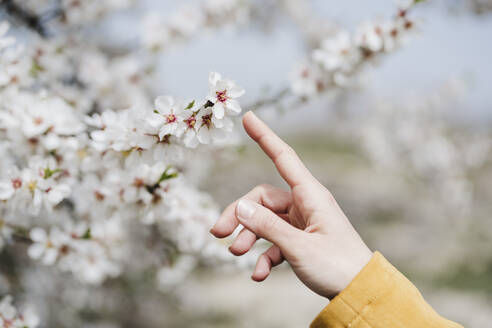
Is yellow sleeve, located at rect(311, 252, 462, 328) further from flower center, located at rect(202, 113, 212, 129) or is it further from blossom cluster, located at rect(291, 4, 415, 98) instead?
blossom cluster, located at rect(291, 4, 415, 98)

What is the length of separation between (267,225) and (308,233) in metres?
0.10

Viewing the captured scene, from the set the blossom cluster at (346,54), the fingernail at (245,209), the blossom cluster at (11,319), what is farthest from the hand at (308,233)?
the blossom cluster at (346,54)

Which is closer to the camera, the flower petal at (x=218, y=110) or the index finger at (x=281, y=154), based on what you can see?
the flower petal at (x=218, y=110)

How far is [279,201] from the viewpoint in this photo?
1.23 m

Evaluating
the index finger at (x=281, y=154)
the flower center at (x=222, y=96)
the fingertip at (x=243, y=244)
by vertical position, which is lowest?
the fingertip at (x=243, y=244)

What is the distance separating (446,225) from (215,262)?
284 inches

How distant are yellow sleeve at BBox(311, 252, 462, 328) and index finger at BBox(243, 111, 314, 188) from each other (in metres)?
0.28

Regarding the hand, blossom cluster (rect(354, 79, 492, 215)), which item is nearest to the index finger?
the hand

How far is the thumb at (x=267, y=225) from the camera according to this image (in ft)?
3.01

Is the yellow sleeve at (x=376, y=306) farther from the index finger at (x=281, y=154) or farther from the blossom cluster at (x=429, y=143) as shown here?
the blossom cluster at (x=429, y=143)

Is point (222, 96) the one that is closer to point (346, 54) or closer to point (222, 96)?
point (222, 96)

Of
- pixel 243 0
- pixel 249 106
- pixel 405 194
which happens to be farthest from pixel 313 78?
pixel 405 194

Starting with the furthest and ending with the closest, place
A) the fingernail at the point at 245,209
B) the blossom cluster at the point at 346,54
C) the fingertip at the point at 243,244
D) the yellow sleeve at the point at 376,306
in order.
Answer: the blossom cluster at the point at 346,54, the fingertip at the point at 243,244, the fingernail at the point at 245,209, the yellow sleeve at the point at 376,306

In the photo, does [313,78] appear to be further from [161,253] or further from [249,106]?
[161,253]
